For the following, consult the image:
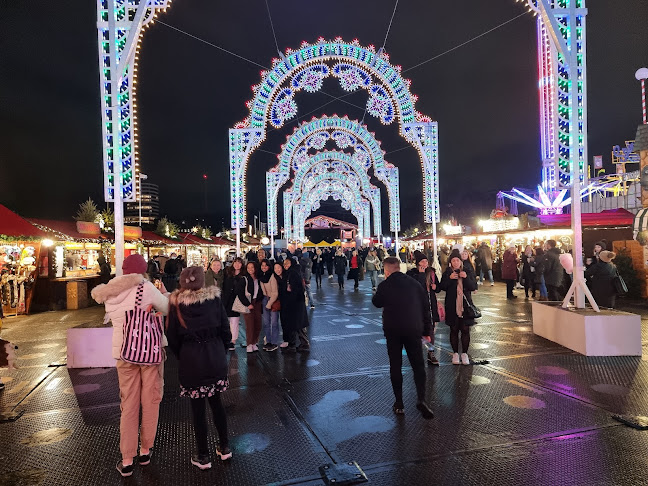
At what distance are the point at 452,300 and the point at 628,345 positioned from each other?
261cm

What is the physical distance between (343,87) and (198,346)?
12527 mm

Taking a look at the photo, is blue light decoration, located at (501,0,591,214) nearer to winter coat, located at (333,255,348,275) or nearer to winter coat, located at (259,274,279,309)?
winter coat, located at (259,274,279,309)

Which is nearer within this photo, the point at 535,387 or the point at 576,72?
the point at 535,387

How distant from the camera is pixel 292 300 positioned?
710cm

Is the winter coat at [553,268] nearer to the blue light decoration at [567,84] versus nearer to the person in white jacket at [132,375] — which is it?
the blue light decoration at [567,84]

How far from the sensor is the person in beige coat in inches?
279

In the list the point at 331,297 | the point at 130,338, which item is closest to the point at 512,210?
the point at 331,297

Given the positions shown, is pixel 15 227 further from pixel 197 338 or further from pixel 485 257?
pixel 485 257

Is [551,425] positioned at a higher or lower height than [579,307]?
lower

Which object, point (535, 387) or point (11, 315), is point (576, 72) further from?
point (11, 315)

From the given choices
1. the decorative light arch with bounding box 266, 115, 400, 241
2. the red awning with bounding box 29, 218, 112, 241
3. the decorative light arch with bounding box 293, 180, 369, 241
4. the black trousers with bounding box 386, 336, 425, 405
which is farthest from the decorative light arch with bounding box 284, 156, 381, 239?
the black trousers with bounding box 386, 336, 425, 405

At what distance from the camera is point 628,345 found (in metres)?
6.16

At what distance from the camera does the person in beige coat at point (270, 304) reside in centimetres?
709

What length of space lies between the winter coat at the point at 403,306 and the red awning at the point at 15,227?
10822 mm
